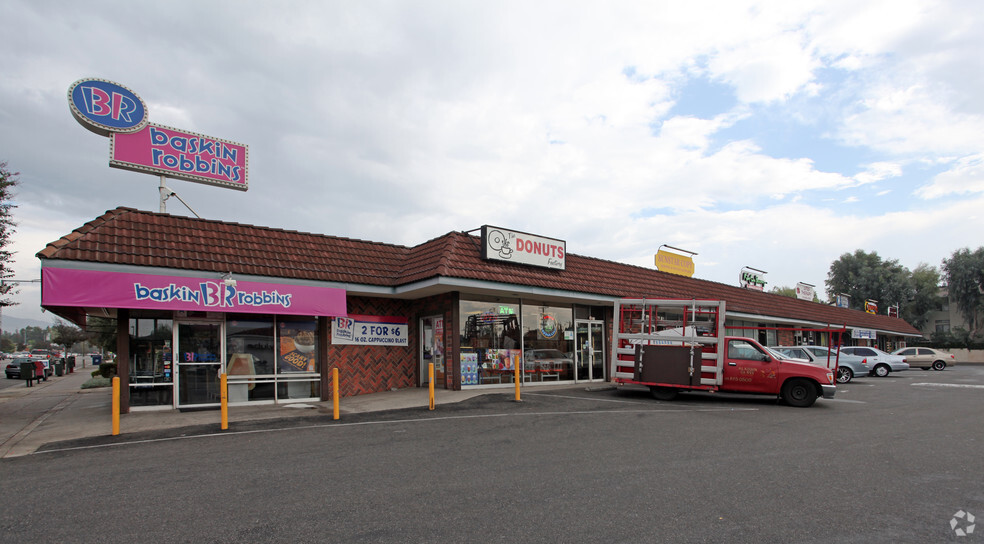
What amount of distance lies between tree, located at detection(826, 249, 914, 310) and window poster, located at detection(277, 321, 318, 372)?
6273cm

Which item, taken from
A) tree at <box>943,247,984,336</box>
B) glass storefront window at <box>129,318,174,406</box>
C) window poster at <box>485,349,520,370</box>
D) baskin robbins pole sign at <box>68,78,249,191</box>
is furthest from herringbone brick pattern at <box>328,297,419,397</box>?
tree at <box>943,247,984,336</box>

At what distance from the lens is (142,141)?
13570 mm

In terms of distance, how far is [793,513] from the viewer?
499cm

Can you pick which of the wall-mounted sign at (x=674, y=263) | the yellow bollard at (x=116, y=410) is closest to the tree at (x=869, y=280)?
the wall-mounted sign at (x=674, y=263)

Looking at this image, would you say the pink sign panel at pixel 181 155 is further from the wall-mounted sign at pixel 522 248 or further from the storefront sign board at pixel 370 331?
the wall-mounted sign at pixel 522 248

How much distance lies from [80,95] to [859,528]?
666 inches

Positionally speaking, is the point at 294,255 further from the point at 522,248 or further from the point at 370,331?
the point at 522,248

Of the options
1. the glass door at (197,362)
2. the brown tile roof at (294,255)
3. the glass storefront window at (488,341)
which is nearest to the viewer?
the brown tile roof at (294,255)

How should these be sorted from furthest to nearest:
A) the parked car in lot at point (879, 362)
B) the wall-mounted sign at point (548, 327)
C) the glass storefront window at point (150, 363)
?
the parked car in lot at point (879, 362)
the wall-mounted sign at point (548, 327)
the glass storefront window at point (150, 363)

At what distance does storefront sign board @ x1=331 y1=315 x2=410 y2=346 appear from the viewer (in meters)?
14.4

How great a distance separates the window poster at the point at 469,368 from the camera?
15148 mm

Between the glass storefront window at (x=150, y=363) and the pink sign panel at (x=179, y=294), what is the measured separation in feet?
4.35

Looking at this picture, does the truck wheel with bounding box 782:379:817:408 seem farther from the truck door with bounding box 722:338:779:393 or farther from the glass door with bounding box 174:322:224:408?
the glass door with bounding box 174:322:224:408

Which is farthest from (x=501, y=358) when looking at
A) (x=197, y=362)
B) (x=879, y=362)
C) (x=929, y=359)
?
(x=929, y=359)
